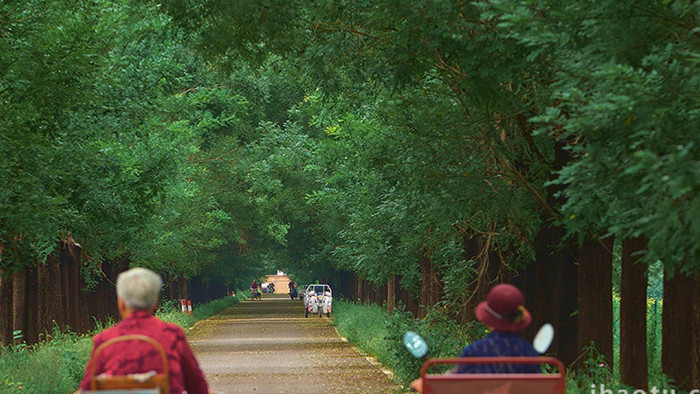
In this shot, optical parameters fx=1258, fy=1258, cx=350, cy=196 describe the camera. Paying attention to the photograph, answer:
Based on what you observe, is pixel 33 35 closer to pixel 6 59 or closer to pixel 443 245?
pixel 6 59

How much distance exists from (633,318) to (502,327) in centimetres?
854

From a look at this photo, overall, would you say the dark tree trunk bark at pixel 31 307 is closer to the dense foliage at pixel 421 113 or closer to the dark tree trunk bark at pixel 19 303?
the dark tree trunk bark at pixel 19 303

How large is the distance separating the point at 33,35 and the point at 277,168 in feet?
110

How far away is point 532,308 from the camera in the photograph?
815 inches

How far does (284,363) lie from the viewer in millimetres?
29766

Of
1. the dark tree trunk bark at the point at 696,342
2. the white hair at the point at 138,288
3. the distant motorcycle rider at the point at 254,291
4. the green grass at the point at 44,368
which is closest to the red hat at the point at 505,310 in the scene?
the white hair at the point at 138,288

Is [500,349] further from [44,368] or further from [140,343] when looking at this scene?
[44,368]

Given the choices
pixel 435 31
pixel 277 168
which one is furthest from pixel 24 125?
pixel 277 168

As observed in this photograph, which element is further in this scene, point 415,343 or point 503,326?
point 503,326

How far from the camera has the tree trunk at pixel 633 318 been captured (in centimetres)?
1528

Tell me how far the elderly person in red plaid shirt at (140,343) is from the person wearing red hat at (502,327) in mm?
1425

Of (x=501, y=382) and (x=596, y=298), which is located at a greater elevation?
(x=501, y=382)

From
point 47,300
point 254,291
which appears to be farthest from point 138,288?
point 254,291

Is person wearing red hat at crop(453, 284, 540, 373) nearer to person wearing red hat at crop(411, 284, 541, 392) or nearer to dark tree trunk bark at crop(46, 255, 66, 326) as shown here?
person wearing red hat at crop(411, 284, 541, 392)
